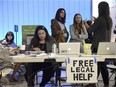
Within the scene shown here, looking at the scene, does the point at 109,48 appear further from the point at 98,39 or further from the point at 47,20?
the point at 47,20

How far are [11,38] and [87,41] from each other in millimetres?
1734

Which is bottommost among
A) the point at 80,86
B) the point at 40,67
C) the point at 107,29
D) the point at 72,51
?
the point at 80,86

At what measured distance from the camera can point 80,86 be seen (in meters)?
5.10

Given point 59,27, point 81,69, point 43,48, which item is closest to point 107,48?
point 81,69

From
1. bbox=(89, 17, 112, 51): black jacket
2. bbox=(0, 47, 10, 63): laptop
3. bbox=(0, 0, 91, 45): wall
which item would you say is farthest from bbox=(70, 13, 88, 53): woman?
bbox=(0, 0, 91, 45): wall

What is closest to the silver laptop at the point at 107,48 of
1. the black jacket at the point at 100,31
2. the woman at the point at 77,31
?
the black jacket at the point at 100,31

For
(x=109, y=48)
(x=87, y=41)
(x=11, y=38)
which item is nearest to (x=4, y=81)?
(x=11, y=38)

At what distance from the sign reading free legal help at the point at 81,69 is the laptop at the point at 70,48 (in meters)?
0.22

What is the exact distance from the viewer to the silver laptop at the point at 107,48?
3.86 metres

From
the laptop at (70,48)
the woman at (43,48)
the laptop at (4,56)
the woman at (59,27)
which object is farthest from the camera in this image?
the woman at (59,27)

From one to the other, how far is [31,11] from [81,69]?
13.0 ft

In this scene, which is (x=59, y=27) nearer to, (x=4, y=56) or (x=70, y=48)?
(x=70, y=48)

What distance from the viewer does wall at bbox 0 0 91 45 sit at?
287 inches

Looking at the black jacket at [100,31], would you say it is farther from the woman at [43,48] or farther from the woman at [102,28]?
the woman at [43,48]
